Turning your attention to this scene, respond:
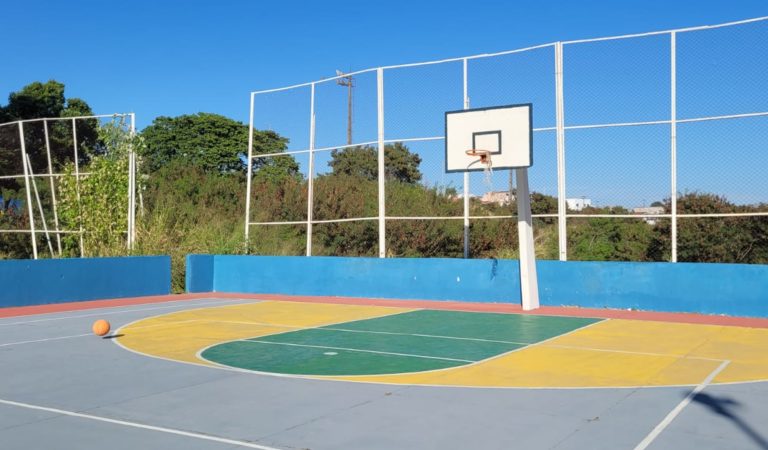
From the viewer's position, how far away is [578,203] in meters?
18.7

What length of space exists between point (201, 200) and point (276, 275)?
16.4 m

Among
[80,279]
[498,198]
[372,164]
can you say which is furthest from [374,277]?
[372,164]

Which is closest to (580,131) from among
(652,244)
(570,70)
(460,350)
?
(570,70)

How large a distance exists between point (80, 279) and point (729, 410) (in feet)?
53.4

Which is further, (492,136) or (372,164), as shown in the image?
(372,164)

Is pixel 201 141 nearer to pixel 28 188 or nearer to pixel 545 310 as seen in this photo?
pixel 28 188

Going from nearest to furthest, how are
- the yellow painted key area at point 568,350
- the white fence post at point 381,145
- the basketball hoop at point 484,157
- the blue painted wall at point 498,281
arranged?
the yellow painted key area at point 568,350 → the blue painted wall at point 498,281 → the basketball hoop at point 484,157 → the white fence post at point 381,145

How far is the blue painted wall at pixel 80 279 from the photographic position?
59.5 feet

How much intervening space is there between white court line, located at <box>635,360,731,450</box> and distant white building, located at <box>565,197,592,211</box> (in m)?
8.81

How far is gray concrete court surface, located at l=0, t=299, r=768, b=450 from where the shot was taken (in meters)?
6.47

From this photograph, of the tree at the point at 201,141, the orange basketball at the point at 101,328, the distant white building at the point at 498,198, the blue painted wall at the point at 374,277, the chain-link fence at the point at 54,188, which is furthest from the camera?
the tree at the point at 201,141

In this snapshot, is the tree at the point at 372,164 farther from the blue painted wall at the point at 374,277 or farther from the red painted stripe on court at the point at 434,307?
the red painted stripe on court at the point at 434,307

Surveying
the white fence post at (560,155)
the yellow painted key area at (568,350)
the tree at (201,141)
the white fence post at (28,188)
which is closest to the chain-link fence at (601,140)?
the white fence post at (560,155)

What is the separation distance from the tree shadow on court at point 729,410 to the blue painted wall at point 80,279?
15.7 metres
